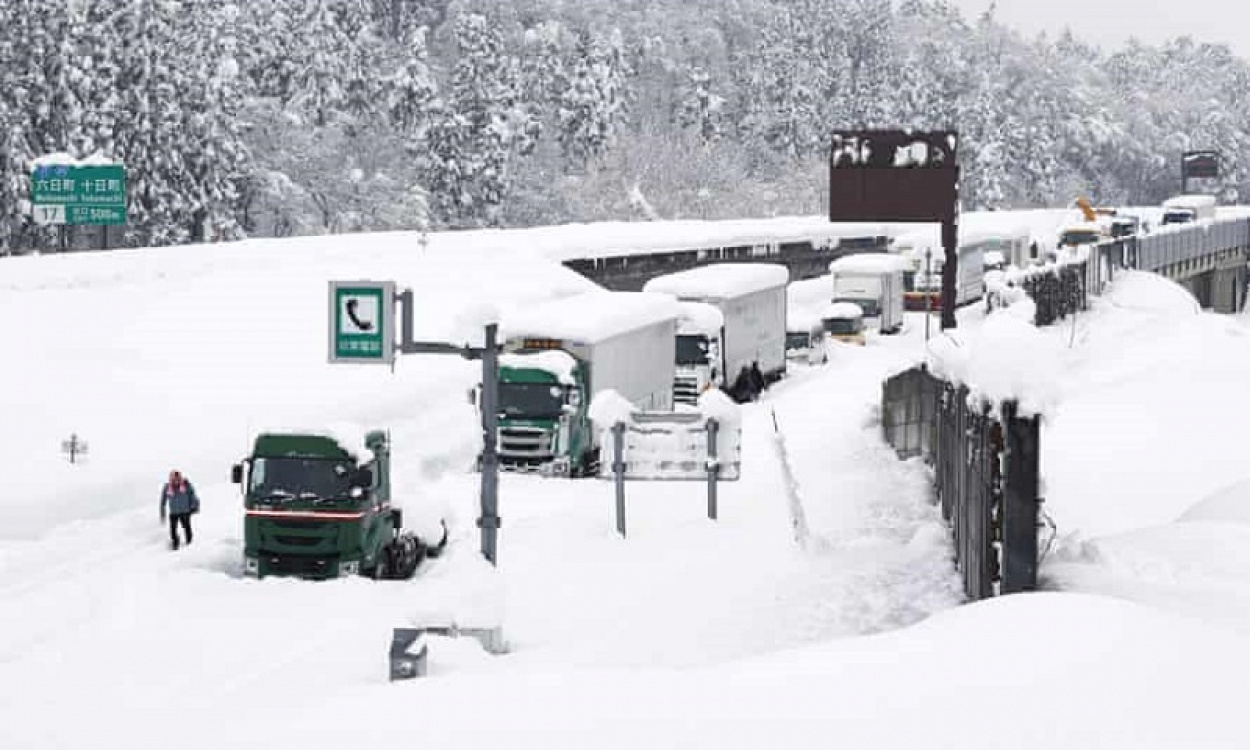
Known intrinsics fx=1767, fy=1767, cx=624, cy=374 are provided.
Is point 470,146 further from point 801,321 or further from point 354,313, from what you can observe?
point 354,313

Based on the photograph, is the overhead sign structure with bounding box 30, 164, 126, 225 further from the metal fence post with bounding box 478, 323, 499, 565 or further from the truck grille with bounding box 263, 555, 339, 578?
the metal fence post with bounding box 478, 323, 499, 565

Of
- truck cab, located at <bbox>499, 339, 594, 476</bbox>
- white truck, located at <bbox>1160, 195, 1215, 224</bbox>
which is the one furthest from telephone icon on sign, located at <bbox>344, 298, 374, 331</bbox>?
white truck, located at <bbox>1160, 195, 1215, 224</bbox>

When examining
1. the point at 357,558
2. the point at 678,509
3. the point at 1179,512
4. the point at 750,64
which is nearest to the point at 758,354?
the point at 678,509

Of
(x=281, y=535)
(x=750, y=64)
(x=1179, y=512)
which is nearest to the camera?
(x=281, y=535)

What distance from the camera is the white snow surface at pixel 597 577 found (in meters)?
13.3

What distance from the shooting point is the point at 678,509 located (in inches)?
1211

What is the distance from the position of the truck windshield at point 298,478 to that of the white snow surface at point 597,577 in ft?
4.00

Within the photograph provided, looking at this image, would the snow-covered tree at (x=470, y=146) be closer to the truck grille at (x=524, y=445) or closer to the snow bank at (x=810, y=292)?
the snow bank at (x=810, y=292)

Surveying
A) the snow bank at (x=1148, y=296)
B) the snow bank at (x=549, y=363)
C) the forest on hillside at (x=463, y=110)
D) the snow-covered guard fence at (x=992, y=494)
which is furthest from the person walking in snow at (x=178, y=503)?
the forest on hillside at (x=463, y=110)

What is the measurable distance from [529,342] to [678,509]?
7242 millimetres

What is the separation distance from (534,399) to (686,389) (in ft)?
40.0

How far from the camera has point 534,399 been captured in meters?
35.4

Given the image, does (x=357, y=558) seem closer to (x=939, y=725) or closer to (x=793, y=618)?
(x=793, y=618)

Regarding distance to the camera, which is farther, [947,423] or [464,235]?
[464,235]
